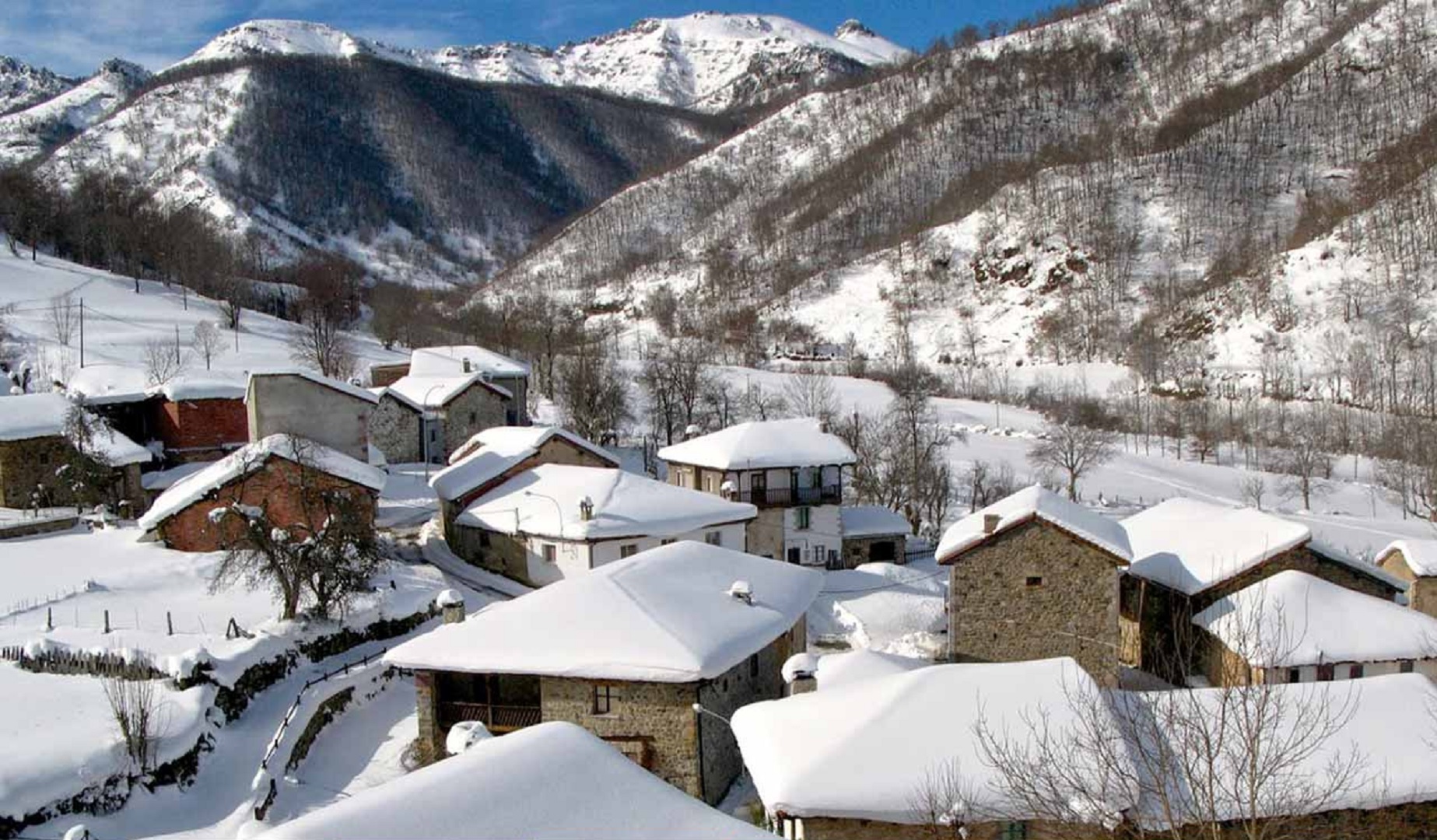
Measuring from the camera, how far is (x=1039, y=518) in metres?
24.2

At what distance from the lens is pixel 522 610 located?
2020cm

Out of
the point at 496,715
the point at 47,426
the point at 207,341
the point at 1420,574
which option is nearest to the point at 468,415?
the point at 47,426

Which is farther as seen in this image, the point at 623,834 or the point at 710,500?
the point at 710,500

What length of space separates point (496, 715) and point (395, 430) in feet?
113

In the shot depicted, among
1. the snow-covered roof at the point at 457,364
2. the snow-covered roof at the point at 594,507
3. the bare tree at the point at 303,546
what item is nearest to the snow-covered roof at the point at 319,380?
the bare tree at the point at 303,546

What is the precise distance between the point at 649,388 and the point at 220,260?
201 ft

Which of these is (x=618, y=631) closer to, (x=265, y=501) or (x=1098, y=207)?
(x=265, y=501)

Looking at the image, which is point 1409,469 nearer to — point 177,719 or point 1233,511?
point 1233,511

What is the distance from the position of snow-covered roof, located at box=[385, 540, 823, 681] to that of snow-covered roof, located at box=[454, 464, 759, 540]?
9.52 meters

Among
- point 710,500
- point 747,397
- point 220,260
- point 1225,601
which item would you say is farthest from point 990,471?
point 220,260

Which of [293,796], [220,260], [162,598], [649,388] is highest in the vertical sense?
[220,260]

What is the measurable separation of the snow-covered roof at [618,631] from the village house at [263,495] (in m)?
12.1

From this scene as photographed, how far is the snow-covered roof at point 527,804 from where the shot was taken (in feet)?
29.2

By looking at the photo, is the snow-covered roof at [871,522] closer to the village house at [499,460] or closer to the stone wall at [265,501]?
the village house at [499,460]
